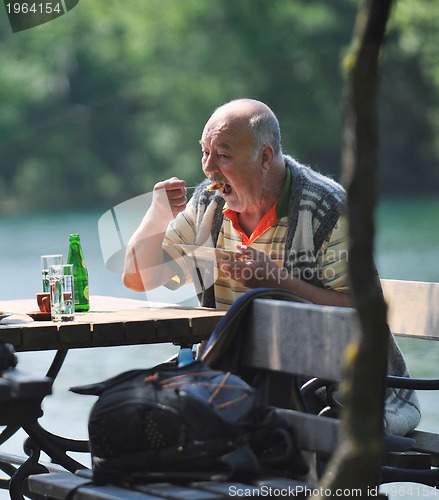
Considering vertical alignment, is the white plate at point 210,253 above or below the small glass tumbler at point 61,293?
above

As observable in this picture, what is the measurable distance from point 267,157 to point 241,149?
0.30 feet

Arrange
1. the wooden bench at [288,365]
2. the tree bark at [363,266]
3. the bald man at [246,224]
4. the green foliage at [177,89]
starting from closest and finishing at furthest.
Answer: the tree bark at [363,266] → the wooden bench at [288,365] → the bald man at [246,224] → the green foliage at [177,89]

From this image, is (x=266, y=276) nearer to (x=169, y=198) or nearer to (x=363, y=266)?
(x=169, y=198)

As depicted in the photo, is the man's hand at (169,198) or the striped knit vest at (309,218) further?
the man's hand at (169,198)

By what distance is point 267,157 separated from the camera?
455cm

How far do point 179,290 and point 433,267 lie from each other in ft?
49.3

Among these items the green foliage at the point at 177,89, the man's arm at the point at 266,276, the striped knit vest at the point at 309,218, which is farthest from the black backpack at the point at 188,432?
the green foliage at the point at 177,89

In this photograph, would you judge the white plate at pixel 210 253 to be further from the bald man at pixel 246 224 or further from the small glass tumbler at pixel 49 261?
the small glass tumbler at pixel 49 261

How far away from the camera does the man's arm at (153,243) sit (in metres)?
4.64

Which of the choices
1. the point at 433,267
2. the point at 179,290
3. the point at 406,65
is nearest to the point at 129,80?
the point at 406,65

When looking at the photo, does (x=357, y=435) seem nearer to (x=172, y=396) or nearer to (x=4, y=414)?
(x=172, y=396)

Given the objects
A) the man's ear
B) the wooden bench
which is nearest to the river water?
the man's ear

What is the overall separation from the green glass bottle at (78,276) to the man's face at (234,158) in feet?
1.66

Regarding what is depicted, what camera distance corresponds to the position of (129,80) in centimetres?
4416
